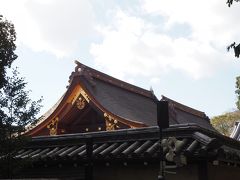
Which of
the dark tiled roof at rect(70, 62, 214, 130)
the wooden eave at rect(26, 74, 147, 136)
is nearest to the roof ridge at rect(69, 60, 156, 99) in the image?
the dark tiled roof at rect(70, 62, 214, 130)

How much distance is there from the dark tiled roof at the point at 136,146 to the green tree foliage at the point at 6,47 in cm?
267

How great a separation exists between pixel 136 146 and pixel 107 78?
10581 mm

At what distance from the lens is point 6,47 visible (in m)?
9.33

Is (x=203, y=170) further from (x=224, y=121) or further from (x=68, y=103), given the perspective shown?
(x=224, y=121)

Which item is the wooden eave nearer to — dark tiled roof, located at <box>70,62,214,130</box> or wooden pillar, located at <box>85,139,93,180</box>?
dark tiled roof, located at <box>70,62,214,130</box>

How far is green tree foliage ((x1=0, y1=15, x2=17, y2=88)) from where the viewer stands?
366 inches

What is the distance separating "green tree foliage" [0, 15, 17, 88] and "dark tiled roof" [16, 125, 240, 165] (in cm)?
267

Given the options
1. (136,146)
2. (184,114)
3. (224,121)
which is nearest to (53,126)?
(136,146)

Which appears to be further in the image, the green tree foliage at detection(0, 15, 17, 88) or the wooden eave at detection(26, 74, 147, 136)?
the wooden eave at detection(26, 74, 147, 136)

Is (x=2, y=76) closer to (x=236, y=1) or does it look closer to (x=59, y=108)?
(x=236, y=1)

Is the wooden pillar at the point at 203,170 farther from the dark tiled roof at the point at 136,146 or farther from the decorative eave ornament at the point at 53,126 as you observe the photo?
the decorative eave ornament at the point at 53,126

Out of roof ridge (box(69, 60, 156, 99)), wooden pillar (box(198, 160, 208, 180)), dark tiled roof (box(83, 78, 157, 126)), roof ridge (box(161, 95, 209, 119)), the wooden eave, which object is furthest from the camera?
roof ridge (box(161, 95, 209, 119))

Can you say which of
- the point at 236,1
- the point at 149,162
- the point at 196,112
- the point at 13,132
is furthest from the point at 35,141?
the point at 196,112

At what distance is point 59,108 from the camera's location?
1719cm
